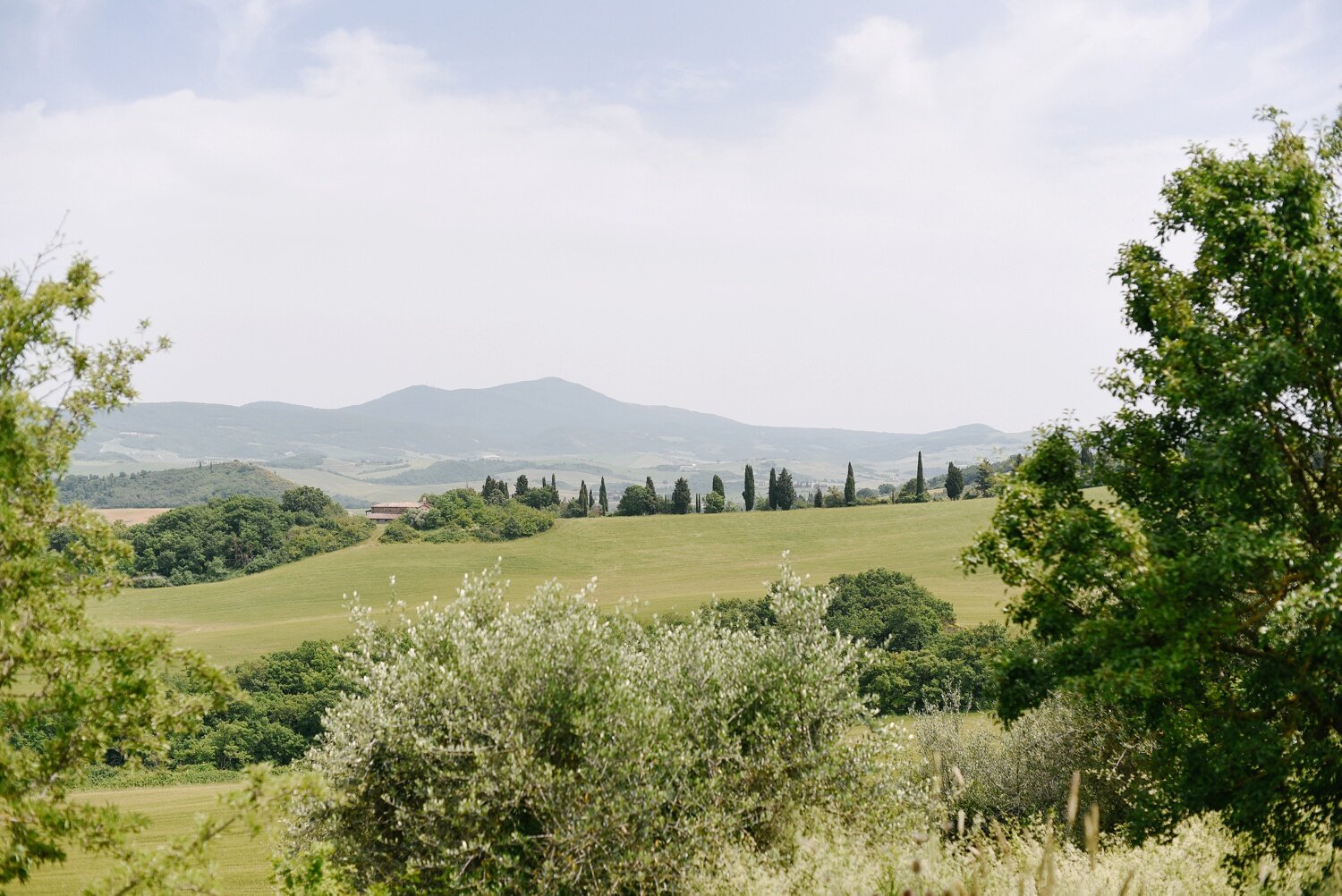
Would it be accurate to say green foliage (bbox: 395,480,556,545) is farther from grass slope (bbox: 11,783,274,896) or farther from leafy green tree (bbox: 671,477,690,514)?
grass slope (bbox: 11,783,274,896)

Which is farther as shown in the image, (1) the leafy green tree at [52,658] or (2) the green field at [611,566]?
(2) the green field at [611,566]

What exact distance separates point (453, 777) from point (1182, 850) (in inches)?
386

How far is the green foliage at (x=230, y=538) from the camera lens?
112 m

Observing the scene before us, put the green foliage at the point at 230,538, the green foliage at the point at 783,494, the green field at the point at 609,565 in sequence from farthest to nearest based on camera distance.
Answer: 1. the green foliage at the point at 783,494
2. the green foliage at the point at 230,538
3. the green field at the point at 609,565

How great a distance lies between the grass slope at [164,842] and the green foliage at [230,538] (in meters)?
84.4

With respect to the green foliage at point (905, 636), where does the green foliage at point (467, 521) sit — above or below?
above

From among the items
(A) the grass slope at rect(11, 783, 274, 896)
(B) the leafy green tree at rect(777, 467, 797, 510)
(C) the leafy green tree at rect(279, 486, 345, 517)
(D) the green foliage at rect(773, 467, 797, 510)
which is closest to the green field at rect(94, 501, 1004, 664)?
(D) the green foliage at rect(773, 467, 797, 510)

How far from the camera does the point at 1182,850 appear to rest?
1220cm

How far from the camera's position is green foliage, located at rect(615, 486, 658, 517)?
129 metres

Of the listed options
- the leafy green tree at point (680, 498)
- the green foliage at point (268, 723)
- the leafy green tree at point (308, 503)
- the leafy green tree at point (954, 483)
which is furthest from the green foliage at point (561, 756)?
the leafy green tree at point (308, 503)

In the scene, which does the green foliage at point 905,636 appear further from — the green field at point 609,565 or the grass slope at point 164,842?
the green field at point 609,565

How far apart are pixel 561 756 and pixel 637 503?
116m

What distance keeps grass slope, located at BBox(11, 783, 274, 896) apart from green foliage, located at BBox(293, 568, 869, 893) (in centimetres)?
361

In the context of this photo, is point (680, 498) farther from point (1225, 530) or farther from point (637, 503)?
point (1225, 530)
